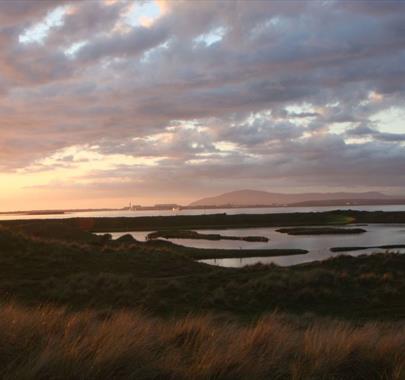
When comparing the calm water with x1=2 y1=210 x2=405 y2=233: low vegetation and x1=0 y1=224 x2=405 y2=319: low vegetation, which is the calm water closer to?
x1=0 y1=224 x2=405 y2=319: low vegetation

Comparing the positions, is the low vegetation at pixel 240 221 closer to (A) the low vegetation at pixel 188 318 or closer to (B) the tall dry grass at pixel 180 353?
(A) the low vegetation at pixel 188 318

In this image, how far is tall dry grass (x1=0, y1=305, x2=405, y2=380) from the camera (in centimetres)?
529

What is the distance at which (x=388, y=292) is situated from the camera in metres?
22.4

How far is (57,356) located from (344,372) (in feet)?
11.1

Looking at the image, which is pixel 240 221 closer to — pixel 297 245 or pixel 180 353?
pixel 297 245

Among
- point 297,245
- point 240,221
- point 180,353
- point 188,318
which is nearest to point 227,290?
point 188,318

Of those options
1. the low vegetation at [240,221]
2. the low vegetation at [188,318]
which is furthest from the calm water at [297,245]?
the low vegetation at [240,221]

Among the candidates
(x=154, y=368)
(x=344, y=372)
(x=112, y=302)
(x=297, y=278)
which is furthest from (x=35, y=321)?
(x=297, y=278)

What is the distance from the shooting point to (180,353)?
20.4ft

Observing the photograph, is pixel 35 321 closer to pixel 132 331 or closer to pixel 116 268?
pixel 132 331

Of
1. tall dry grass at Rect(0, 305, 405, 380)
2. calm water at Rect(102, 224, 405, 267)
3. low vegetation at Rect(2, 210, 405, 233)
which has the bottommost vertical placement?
calm water at Rect(102, 224, 405, 267)

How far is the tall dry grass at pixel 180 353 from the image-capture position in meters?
5.29

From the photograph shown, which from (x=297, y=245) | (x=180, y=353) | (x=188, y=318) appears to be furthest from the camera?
(x=297, y=245)

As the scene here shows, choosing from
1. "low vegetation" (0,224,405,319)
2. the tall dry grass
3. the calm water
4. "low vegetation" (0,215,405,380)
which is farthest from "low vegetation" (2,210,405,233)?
the tall dry grass
